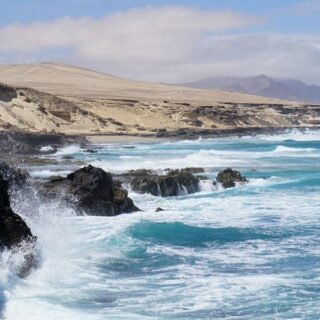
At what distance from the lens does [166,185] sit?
27922mm

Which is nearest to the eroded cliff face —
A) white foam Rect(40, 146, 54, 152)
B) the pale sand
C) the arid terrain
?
the arid terrain

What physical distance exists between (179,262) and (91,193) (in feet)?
21.4

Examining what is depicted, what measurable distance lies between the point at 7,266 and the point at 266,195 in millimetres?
15914

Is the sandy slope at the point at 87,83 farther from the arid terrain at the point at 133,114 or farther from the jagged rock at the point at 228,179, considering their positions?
the jagged rock at the point at 228,179

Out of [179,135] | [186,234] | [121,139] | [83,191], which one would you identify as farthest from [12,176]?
[179,135]

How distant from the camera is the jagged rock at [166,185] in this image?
91.3ft

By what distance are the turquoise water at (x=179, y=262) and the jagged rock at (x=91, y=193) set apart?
20.0 inches

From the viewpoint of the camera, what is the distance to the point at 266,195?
28.1 meters

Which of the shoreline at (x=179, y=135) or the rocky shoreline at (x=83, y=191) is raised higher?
the shoreline at (x=179, y=135)

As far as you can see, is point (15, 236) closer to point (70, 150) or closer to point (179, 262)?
point (179, 262)

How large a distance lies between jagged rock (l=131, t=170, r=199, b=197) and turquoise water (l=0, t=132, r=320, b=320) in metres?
0.53

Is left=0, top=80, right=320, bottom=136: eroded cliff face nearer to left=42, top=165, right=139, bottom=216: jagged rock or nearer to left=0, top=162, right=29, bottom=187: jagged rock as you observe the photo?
left=42, top=165, right=139, bottom=216: jagged rock

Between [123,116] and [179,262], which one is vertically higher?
[123,116]

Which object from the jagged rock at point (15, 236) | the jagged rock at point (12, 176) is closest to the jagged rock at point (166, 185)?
the jagged rock at point (12, 176)
